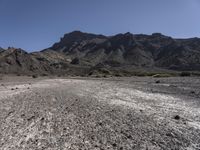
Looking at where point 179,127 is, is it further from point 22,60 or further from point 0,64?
point 22,60

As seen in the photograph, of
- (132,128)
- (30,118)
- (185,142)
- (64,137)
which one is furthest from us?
(30,118)

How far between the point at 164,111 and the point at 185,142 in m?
7.13

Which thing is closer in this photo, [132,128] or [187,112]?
[132,128]

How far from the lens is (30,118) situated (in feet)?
51.6

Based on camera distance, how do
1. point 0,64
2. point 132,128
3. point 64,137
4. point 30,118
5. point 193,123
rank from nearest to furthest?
1. point 64,137
2. point 132,128
3. point 193,123
4. point 30,118
5. point 0,64

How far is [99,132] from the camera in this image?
1267cm

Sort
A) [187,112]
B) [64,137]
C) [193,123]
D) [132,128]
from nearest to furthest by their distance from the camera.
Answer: [64,137] < [132,128] < [193,123] < [187,112]

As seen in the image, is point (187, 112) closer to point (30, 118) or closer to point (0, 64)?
point (30, 118)

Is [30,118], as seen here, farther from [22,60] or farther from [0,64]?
[22,60]

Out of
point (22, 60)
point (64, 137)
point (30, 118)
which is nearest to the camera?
point (64, 137)

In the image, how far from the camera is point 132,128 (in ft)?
43.5

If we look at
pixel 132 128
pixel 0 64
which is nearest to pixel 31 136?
pixel 132 128

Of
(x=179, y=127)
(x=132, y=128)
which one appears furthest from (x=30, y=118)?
(x=179, y=127)

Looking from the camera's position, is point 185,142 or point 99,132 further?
point 99,132
